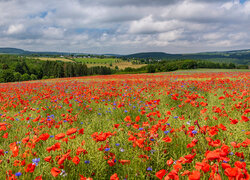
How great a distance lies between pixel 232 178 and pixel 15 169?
2411mm

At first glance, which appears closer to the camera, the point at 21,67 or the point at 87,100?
the point at 87,100

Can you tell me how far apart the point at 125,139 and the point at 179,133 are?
0.96 m

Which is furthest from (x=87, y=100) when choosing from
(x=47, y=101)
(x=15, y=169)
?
(x=15, y=169)

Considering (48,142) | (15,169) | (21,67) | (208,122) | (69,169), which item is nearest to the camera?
(69,169)

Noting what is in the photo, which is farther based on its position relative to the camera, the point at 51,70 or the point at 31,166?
the point at 51,70

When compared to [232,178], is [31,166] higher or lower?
lower

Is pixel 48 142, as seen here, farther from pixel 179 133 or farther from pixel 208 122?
pixel 208 122

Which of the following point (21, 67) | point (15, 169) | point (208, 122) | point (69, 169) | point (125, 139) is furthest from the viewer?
point (21, 67)

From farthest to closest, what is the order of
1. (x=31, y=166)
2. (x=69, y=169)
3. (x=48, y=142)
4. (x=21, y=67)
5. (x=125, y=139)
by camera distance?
1. (x=21, y=67)
2. (x=48, y=142)
3. (x=125, y=139)
4. (x=69, y=169)
5. (x=31, y=166)

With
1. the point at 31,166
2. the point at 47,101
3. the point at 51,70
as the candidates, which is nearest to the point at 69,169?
the point at 31,166

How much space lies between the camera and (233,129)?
2.80m

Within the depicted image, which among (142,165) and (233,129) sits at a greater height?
(233,129)

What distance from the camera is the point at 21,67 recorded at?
8244cm

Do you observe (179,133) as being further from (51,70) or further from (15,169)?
(51,70)
